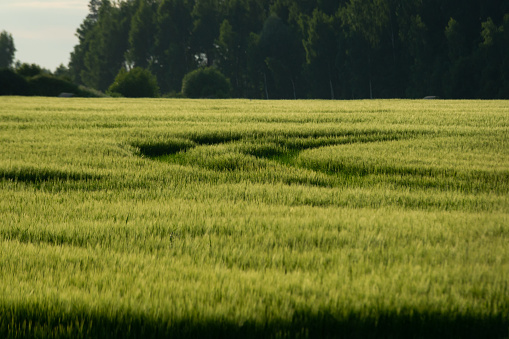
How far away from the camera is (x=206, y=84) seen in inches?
2391

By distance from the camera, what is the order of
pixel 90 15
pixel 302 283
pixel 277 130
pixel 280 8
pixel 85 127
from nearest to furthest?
1. pixel 302 283
2. pixel 277 130
3. pixel 85 127
4. pixel 280 8
5. pixel 90 15

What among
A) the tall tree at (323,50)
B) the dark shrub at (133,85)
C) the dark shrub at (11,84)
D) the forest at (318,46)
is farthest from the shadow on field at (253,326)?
the tall tree at (323,50)

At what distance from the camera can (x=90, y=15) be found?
115562 millimetres

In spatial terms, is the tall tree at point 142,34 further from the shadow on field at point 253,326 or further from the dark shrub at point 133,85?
the shadow on field at point 253,326

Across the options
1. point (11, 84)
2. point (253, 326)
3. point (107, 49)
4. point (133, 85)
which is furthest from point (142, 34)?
point (253, 326)

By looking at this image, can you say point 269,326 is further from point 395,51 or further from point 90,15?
point 90,15

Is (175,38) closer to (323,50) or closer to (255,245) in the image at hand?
(323,50)

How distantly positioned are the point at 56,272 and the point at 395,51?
191 feet

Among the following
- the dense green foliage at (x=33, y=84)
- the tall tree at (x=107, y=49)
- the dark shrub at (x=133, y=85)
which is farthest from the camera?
the tall tree at (x=107, y=49)

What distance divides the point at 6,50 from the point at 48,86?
77997mm

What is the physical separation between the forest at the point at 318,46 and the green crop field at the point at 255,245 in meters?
44.1

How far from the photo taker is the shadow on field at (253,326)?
2854mm

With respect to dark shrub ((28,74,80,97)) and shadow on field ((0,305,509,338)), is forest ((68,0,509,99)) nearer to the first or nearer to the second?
dark shrub ((28,74,80,97))

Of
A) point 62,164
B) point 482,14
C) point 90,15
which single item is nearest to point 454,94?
point 482,14
